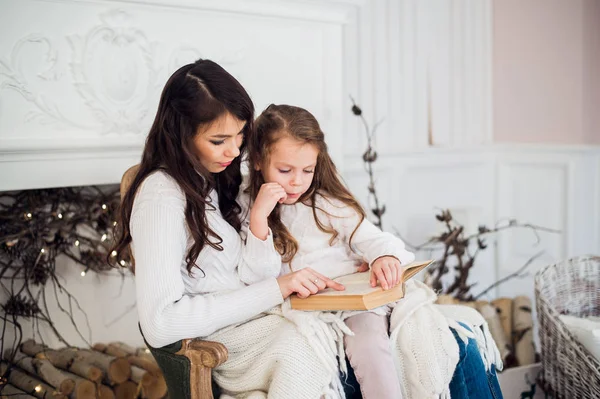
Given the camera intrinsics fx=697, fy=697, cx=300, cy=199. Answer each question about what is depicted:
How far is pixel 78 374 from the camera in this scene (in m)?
2.39

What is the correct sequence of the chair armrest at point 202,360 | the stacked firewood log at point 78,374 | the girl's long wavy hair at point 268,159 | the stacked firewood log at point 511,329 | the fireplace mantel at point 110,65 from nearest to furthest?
1. the chair armrest at point 202,360
2. the girl's long wavy hair at point 268,159
3. the fireplace mantel at point 110,65
4. the stacked firewood log at point 78,374
5. the stacked firewood log at point 511,329

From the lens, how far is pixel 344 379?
5.89 feet

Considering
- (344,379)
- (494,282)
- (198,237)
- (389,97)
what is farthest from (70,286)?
(494,282)

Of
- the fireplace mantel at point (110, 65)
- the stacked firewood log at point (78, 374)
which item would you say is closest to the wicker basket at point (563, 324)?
the fireplace mantel at point (110, 65)

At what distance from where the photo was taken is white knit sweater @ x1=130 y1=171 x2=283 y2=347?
5.40 ft

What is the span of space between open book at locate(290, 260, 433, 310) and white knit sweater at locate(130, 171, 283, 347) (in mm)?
90

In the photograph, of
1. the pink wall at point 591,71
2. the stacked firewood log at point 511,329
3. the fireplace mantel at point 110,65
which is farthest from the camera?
the pink wall at point 591,71

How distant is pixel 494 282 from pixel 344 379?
2.11 m

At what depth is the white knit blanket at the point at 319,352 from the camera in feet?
5.35

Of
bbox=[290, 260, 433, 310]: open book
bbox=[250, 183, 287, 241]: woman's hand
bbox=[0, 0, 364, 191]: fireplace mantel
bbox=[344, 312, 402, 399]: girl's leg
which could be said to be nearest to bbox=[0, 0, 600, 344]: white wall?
bbox=[0, 0, 364, 191]: fireplace mantel

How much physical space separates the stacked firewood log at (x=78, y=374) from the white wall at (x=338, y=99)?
26cm

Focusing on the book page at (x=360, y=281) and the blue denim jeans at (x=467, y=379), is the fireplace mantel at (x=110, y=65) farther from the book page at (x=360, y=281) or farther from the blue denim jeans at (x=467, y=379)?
the blue denim jeans at (x=467, y=379)

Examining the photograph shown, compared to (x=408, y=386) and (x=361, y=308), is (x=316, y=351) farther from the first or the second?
(x=408, y=386)

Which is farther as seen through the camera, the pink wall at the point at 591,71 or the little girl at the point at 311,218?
the pink wall at the point at 591,71
